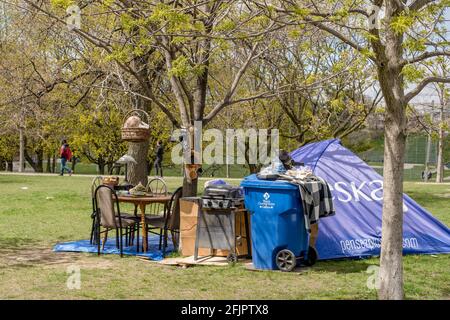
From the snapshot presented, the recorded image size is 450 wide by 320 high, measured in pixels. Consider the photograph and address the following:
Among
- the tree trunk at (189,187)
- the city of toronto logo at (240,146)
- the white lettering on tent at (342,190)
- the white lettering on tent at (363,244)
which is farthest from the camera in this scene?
the city of toronto logo at (240,146)

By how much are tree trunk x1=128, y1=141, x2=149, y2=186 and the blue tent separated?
7327mm

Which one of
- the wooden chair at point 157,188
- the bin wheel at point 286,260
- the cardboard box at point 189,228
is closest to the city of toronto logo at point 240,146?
the wooden chair at point 157,188

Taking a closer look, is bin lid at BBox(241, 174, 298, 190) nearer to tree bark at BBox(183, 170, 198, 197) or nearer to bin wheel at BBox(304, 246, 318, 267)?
bin wheel at BBox(304, 246, 318, 267)

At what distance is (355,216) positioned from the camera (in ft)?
30.6

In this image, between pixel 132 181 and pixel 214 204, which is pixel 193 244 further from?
pixel 132 181

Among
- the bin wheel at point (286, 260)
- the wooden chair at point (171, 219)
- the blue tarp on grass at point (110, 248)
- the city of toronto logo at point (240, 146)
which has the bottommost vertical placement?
the blue tarp on grass at point (110, 248)

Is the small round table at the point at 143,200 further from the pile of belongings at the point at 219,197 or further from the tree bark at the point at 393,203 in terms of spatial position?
the tree bark at the point at 393,203

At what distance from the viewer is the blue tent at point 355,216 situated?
29.6 feet

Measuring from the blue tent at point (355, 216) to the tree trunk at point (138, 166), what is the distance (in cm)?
733

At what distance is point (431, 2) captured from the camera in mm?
6430

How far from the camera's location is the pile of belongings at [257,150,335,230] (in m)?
7.78

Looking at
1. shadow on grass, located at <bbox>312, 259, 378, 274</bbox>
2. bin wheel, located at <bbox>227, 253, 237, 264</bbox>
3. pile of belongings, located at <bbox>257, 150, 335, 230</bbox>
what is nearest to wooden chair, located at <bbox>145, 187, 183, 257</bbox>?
bin wheel, located at <bbox>227, 253, 237, 264</bbox>

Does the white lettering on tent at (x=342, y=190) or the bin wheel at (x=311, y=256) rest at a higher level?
the white lettering on tent at (x=342, y=190)
